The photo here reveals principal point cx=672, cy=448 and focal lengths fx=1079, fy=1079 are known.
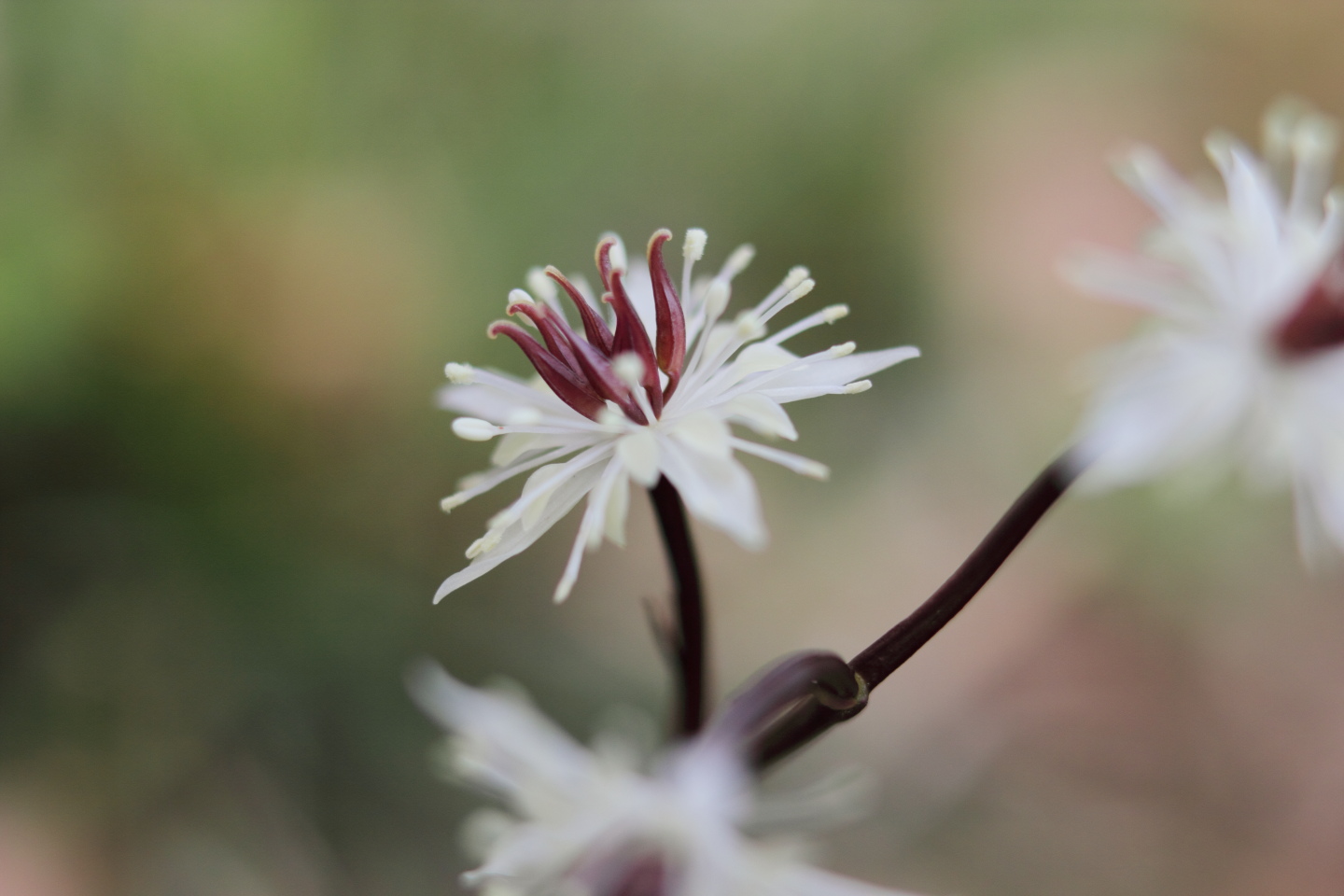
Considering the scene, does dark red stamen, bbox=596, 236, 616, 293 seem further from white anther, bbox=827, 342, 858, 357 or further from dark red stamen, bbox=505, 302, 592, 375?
white anther, bbox=827, 342, 858, 357

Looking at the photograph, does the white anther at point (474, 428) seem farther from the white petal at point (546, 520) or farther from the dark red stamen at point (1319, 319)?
the dark red stamen at point (1319, 319)

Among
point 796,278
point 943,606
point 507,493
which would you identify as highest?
point 507,493

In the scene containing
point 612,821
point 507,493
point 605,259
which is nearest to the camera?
point 612,821

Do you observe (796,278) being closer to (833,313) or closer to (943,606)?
(833,313)

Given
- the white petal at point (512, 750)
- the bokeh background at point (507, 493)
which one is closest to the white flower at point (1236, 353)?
the white petal at point (512, 750)

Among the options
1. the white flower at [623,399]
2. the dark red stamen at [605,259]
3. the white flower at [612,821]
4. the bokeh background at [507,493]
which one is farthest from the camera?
the bokeh background at [507,493]

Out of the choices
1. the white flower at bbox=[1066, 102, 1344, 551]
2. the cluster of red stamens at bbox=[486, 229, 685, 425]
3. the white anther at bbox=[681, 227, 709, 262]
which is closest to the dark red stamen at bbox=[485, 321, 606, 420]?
the cluster of red stamens at bbox=[486, 229, 685, 425]

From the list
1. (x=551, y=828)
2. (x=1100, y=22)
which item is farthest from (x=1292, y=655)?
(x=551, y=828)

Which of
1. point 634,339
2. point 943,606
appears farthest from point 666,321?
point 943,606
